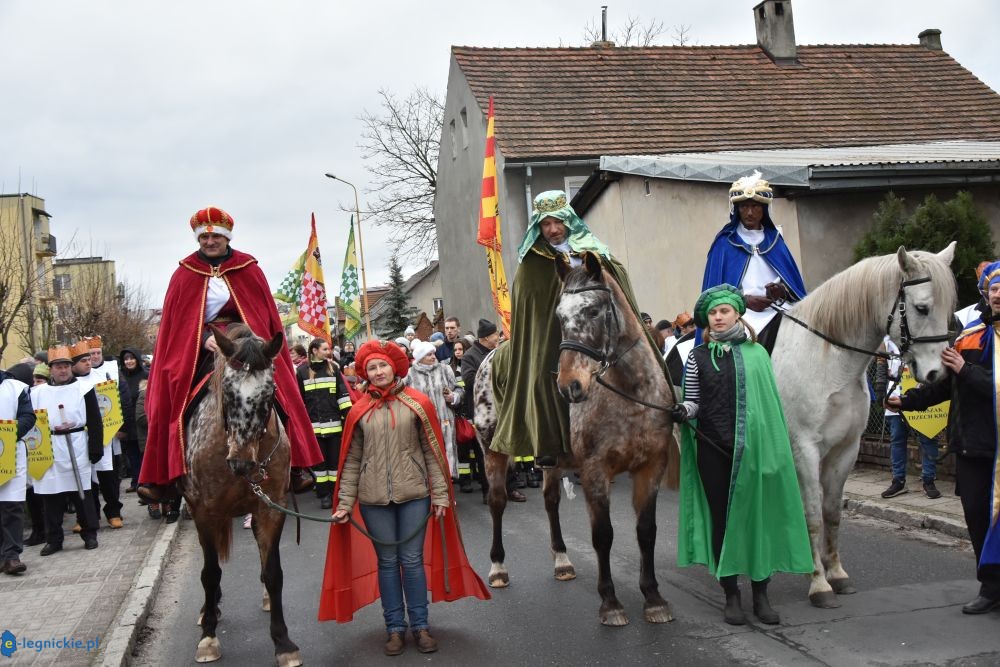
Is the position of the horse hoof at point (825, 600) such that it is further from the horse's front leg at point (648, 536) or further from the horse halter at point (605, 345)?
the horse halter at point (605, 345)

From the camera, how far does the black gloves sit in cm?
588

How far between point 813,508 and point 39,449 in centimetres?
804

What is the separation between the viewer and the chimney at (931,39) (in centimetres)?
2895

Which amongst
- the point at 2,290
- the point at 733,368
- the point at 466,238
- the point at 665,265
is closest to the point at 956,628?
the point at 733,368

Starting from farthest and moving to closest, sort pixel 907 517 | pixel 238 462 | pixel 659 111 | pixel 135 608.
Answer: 1. pixel 659 111
2. pixel 907 517
3. pixel 135 608
4. pixel 238 462

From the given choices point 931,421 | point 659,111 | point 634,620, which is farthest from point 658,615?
point 659,111

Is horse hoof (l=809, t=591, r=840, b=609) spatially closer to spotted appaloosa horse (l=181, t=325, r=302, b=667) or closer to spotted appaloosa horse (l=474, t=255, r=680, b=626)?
spotted appaloosa horse (l=474, t=255, r=680, b=626)

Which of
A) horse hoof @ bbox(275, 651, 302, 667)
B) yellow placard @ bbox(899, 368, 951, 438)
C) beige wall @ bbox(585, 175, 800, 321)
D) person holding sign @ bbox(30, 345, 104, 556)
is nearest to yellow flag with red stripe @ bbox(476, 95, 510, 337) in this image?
beige wall @ bbox(585, 175, 800, 321)

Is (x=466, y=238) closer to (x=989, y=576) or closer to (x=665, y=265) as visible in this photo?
(x=665, y=265)

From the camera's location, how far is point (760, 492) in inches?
227

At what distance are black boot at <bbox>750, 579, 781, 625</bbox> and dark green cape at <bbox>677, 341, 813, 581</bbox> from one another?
85 millimetres

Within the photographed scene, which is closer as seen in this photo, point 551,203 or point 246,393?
point 246,393

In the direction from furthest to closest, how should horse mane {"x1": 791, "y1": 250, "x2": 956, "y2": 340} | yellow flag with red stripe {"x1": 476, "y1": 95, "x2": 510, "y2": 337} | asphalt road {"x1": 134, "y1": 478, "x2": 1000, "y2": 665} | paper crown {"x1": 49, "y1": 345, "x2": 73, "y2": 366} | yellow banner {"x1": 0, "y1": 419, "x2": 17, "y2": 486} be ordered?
1. yellow flag with red stripe {"x1": 476, "y1": 95, "x2": 510, "y2": 337}
2. paper crown {"x1": 49, "y1": 345, "x2": 73, "y2": 366}
3. yellow banner {"x1": 0, "y1": 419, "x2": 17, "y2": 486}
4. horse mane {"x1": 791, "y1": 250, "x2": 956, "y2": 340}
5. asphalt road {"x1": 134, "y1": 478, "x2": 1000, "y2": 665}

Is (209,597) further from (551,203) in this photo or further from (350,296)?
(350,296)
